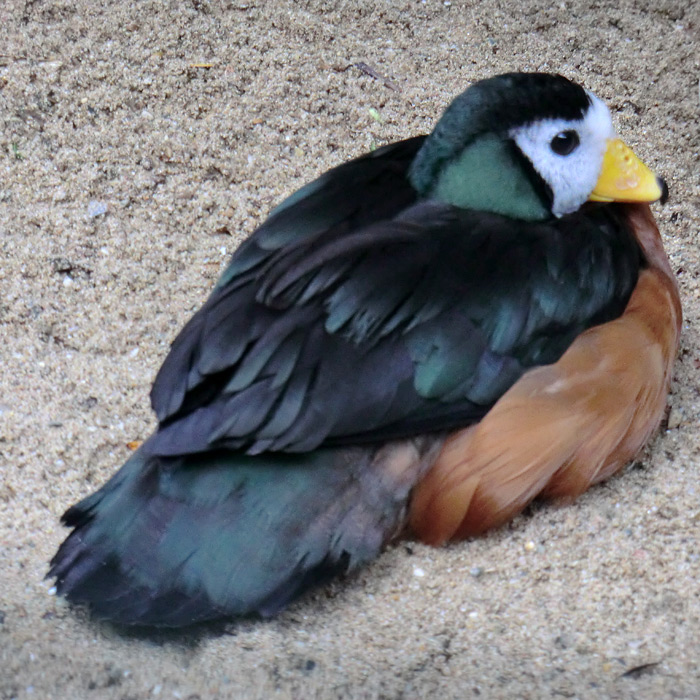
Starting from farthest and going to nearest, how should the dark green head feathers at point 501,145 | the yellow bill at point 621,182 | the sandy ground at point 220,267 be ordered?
the yellow bill at point 621,182
the dark green head feathers at point 501,145
the sandy ground at point 220,267

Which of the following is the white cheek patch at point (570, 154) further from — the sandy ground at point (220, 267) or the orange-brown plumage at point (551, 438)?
the sandy ground at point (220, 267)

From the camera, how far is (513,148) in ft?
A: 8.13

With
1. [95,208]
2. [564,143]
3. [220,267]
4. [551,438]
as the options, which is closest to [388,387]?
[551,438]

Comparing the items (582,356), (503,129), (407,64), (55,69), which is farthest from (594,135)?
(55,69)

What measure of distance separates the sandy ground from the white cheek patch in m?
0.61

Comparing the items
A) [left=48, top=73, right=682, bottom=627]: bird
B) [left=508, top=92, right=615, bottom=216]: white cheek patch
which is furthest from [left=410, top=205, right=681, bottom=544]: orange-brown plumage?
[left=508, top=92, right=615, bottom=216]: white cheek patch

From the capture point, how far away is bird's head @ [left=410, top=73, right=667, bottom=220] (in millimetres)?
2449

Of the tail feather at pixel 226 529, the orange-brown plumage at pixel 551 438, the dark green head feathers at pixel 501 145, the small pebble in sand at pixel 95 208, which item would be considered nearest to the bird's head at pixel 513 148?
the dark green head feathers at pixel 501 145

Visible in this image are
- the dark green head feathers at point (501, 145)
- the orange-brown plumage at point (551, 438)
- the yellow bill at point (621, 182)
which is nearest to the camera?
the orange-brown plumage at point (551, 438)

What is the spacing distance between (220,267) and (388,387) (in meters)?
1.16

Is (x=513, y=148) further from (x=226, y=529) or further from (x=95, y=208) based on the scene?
(x=95, y=208)

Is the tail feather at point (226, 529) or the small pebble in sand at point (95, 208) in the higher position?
the small pebble in sand at point (95, 208)

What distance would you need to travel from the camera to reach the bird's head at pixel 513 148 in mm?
2449

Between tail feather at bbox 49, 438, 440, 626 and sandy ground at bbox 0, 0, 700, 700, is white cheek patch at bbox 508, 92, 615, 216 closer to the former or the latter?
sandy ground at bbox 0, 0, 700, 700
